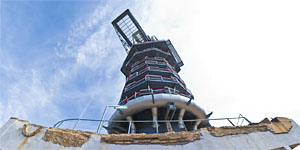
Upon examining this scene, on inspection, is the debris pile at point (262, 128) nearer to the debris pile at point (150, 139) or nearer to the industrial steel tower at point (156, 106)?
the debris pile at point (150, 139)

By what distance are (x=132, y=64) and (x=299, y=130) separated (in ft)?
57.9

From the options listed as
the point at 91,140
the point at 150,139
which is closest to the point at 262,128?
the point at 150,139

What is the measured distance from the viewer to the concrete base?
14.9ft

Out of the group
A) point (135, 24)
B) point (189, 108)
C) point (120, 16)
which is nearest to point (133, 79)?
point (189, 108)

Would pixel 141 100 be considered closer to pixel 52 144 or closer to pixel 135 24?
pixel 52 144

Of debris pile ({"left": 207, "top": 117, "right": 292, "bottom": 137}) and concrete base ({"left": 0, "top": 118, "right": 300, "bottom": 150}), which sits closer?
concrete base ({"left": 0, "top": 118, "right": 300, "bottom": 150})

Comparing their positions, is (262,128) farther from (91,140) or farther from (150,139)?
(91,140)

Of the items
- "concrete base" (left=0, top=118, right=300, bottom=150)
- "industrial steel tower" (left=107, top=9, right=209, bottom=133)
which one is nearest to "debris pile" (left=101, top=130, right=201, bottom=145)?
"concrete base" (left=0, top=118, right=300, bottom=150)

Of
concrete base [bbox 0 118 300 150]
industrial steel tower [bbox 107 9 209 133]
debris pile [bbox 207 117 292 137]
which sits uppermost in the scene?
industrial steel tower [bbox 107 9 209 133]

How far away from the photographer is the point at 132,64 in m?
21.4

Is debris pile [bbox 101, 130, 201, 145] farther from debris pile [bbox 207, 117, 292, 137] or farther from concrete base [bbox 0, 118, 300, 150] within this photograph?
debris pile [bbox 207, 117, 292, 137]

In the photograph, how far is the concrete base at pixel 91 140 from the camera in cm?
453

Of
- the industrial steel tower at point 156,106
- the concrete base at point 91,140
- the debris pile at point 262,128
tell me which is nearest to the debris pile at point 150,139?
the concrete base at point 91,140

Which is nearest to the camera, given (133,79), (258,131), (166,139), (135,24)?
(166,139)
